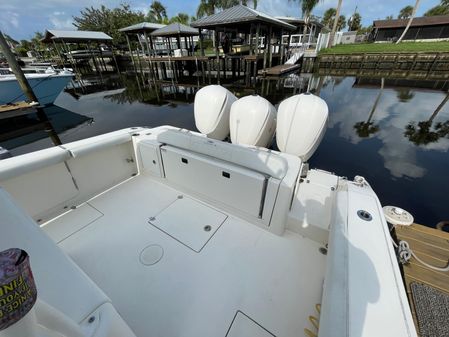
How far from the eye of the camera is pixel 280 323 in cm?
131

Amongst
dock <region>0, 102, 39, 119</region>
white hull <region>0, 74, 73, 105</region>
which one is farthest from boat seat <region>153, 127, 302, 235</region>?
white hull <region>0, 74, 73, 105</region>

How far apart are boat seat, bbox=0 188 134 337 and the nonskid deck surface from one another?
73 centimetres

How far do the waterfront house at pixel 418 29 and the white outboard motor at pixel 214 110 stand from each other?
1420 inches

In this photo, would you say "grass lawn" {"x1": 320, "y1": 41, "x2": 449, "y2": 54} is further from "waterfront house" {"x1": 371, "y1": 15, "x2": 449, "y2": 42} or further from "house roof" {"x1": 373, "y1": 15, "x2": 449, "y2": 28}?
"waterfront house" {"x1": 371, "y1": 15, "x2": 449, "y2": 42}

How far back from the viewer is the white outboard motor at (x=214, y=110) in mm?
2473

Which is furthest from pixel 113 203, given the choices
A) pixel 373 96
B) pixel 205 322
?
pixel 373 96

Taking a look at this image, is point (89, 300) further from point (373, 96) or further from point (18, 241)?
point (373, 96)

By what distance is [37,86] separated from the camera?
812 cm

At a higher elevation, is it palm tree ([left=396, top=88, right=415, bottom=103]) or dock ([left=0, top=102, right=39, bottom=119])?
dock ([left=0, top=102, right=39, bottom=119])

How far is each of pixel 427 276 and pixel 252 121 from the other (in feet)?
6.63

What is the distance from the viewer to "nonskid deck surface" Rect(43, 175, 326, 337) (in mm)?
1342

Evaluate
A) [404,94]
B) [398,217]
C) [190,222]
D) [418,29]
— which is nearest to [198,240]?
[190,222]

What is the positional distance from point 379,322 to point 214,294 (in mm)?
1054

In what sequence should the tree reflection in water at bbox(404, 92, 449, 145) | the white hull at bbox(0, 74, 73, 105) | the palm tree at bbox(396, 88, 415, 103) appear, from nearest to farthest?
the tree reflection in water at bbox(404, 92, 449, 145), the white hull at bbox(0, 74, 73, 105), the palm tree at bbox(396, 88, 415, 103)
